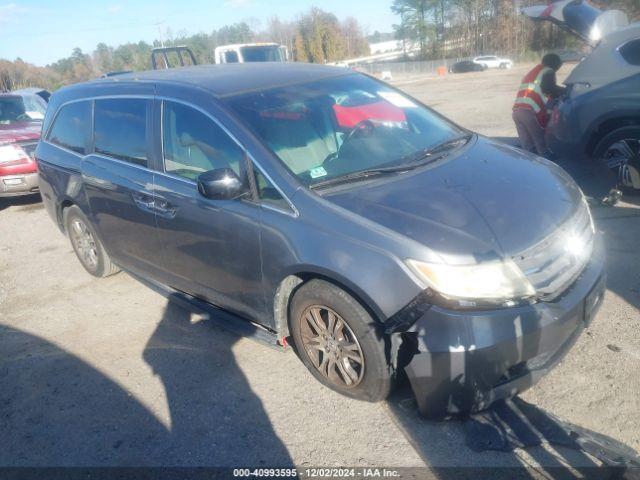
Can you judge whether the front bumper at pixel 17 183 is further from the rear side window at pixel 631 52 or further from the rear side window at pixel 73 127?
the rear side window at pixel 631 52

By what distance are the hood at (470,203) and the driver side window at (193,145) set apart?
0.76 metres

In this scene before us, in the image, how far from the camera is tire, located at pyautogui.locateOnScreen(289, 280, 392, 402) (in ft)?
8.96

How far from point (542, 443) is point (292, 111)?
240 centimetres

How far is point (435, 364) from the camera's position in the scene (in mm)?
2506

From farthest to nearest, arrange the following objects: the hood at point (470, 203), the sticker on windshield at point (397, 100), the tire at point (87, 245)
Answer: the tire at point (87, 245), the sticker on windshield at point (397, 100), the hood at point (470, 203)

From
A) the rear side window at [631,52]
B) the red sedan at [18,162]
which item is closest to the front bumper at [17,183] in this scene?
the red sedan at [18,162]

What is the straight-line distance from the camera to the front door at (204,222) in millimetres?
3188

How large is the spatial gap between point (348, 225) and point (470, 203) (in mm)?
665

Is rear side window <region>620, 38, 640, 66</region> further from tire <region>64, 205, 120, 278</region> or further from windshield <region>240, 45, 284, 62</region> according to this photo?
windshield <region>240, 45, 284, 62</region>

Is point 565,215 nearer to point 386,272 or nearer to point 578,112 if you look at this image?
point 386,272

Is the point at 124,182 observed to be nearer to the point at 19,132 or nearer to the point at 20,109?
the point at 19,132

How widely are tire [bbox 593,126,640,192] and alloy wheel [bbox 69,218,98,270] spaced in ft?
17.6

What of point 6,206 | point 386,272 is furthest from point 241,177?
point 6,206

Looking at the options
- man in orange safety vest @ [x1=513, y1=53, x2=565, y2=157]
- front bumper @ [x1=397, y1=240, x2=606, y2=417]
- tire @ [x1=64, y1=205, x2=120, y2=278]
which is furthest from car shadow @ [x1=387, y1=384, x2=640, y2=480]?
man in orange safety vest @ [x1=513, y1=53, x2=565, y2=157]
